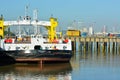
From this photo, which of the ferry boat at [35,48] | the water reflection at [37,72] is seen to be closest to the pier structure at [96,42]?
the ferry boat at [35,48]

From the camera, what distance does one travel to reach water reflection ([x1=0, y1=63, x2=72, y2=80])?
3938cm

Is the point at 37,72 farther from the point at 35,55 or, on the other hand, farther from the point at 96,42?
the point at 96,42

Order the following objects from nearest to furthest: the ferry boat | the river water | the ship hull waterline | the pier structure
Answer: the river water → the ship hull waterline → the ferry boat → the pier structure

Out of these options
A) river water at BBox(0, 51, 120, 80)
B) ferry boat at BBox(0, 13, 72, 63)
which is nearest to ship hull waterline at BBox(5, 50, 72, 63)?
ferry boat at BBox(0, 13, 72, 63)

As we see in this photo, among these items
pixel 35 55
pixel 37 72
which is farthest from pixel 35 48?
pixel 37 72

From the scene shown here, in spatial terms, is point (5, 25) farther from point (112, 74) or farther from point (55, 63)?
point (112, 74)

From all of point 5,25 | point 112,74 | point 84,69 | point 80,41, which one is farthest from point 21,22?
point 80,41

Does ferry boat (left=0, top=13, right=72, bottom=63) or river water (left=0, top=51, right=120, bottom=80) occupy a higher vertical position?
ferry boat (left=0, top=13, right=72, bottom=63)

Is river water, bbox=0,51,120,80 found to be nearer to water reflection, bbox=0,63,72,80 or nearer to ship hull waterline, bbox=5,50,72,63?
water reflection, bbox=0,63,72,80

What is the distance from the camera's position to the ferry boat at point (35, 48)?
168ft

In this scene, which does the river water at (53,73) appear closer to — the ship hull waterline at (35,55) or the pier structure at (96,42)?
the ship hull waterline at (35,55)

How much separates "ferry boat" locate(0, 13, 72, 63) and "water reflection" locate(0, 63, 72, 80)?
3.32 ft

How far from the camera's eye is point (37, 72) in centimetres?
4397

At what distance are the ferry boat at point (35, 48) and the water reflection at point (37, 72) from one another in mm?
1012
